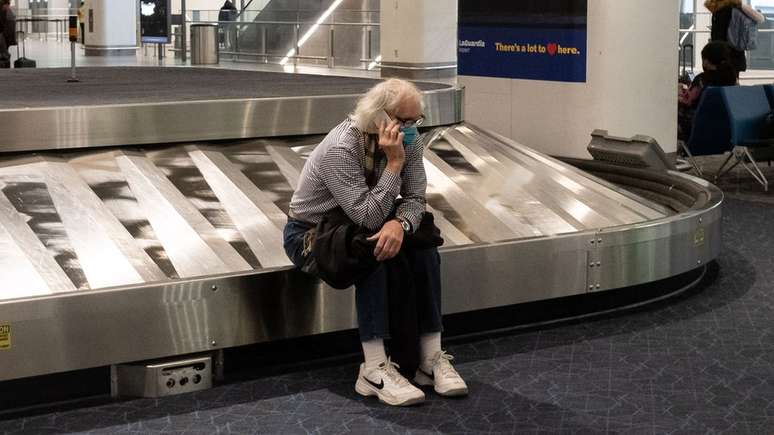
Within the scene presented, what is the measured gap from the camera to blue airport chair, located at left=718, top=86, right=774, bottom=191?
9.49 m

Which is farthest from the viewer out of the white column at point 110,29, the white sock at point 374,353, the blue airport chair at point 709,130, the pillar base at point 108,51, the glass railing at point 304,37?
the white column at point 110,29

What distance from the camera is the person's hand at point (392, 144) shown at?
4309mm

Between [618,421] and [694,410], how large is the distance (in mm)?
319

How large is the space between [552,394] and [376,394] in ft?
2.17

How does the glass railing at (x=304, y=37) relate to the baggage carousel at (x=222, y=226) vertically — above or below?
above

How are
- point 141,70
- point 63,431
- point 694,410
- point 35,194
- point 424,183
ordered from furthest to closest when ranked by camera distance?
point 141,70, point 35,194, point 424,183, point 694,410, point 63,431

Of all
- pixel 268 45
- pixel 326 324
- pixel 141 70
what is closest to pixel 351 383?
pixel 326 324

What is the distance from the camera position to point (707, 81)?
10.9m

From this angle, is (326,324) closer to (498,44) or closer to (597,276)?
(597,276)

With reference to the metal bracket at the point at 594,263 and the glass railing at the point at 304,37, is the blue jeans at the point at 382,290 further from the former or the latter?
the glass railing at the point at 304,37

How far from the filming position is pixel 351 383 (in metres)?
4.61

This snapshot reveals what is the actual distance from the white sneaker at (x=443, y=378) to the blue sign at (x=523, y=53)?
5.73 m

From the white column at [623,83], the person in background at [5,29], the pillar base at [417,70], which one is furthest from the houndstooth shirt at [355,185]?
the person in background at [5,29]

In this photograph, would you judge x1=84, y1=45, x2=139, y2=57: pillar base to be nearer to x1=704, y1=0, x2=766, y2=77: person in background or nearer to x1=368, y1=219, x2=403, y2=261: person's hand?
x1=704, y1=0, x2=766, y2=77: person in background
